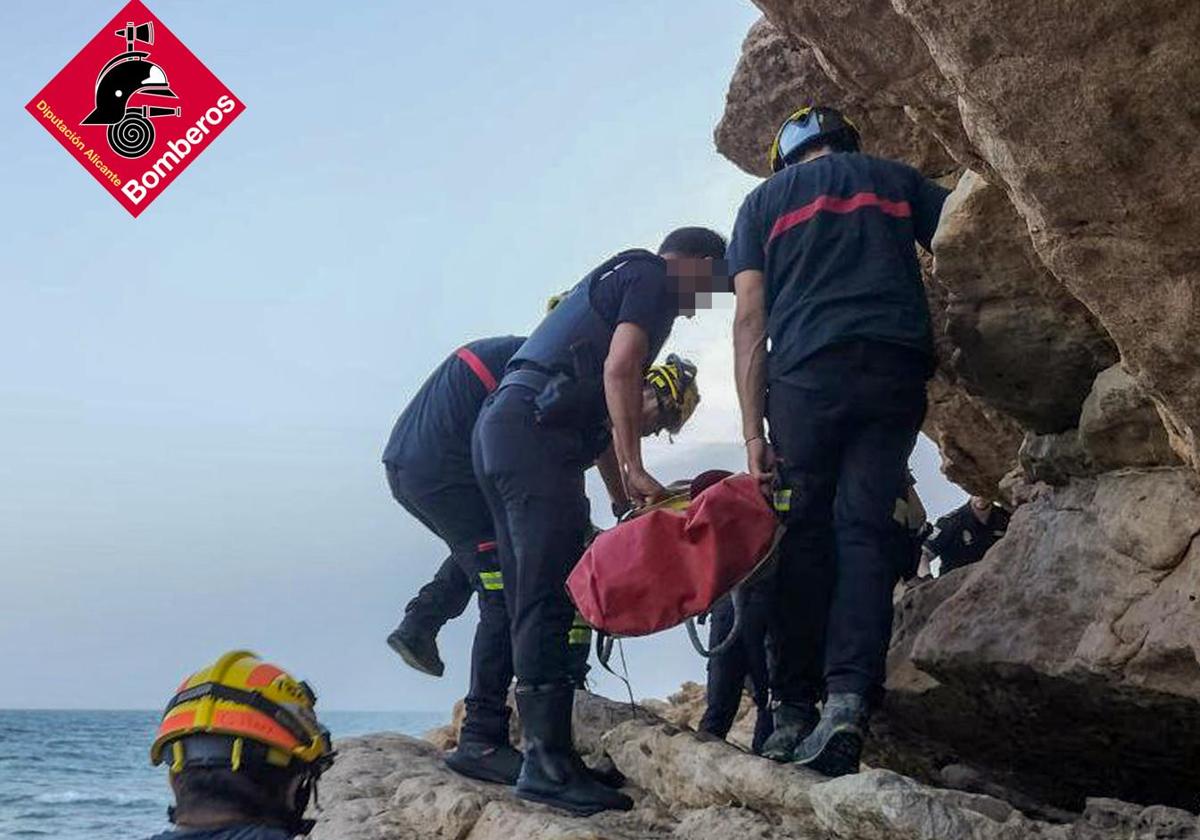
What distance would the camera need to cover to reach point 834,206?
493 cm

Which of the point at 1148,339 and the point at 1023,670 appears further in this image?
the point at 1023,670

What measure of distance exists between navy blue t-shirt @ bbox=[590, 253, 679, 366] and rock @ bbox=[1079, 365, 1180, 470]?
1.91 m

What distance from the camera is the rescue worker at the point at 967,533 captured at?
840 cm

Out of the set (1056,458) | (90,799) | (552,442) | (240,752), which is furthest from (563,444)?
(90,799)

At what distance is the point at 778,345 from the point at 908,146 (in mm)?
3168

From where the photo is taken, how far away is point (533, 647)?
16.4 feet

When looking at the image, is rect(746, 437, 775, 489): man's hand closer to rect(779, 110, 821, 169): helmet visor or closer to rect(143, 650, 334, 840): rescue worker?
rect(779, 110, 821, 169): helmet visor

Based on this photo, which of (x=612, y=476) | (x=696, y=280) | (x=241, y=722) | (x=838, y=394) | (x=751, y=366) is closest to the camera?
(x=241, y=722)

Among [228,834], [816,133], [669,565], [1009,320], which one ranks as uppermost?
[816,133]

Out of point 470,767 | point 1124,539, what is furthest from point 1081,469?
point 470,767

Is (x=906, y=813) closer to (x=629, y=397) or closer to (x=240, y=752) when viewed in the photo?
(x=240, y=752)

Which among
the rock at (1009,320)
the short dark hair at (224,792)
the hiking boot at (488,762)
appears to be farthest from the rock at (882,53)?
the short dark hair at (224,792)

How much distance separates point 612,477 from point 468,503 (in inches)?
28.9

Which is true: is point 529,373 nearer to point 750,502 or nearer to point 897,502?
point 750,502
